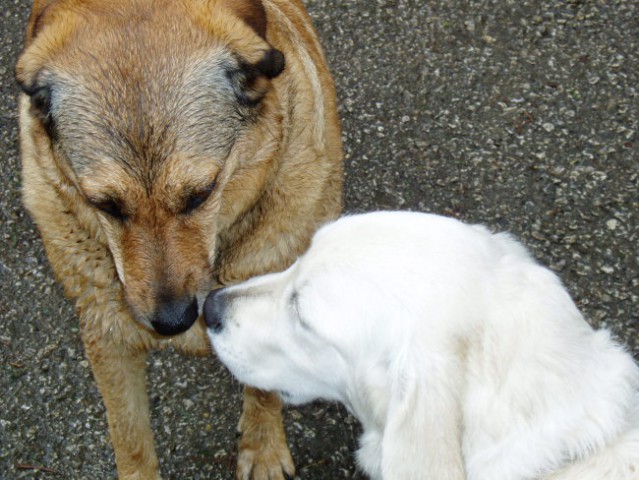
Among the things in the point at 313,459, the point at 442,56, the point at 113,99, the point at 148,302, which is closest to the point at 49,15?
the point at 113,99

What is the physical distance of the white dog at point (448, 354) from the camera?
6.95 feet

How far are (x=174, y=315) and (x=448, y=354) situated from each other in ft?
3.08

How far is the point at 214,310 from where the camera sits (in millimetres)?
2725

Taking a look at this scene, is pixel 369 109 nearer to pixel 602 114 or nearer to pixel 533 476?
pixel 602 114

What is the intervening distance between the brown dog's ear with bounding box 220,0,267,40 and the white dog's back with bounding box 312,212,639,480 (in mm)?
959

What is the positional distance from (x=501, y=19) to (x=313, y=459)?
3004 millimetres

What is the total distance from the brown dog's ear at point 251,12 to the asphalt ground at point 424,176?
1504 mm

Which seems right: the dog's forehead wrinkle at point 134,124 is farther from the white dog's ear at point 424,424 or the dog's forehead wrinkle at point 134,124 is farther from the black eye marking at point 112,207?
the white dog's ear at point 424,424

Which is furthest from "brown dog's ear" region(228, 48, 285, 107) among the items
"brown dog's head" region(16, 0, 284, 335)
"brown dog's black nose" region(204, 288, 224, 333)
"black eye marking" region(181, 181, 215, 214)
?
"brown dog's black nose" region(204, 288, 224, 333)

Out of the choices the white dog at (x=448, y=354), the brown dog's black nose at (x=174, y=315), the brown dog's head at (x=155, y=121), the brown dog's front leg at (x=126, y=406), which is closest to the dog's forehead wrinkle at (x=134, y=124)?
the brown dog's head at (x=155, y=121)

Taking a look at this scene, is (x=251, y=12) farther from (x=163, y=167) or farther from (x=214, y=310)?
(x=214, y=310)

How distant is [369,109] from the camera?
469 cm

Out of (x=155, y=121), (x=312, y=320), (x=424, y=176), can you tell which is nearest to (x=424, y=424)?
(x=312, y=320)

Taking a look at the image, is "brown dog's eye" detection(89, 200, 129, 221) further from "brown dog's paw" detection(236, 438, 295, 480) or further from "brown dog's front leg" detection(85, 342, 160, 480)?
"brown dog's paw" detection(236, 438, 295, 480)
